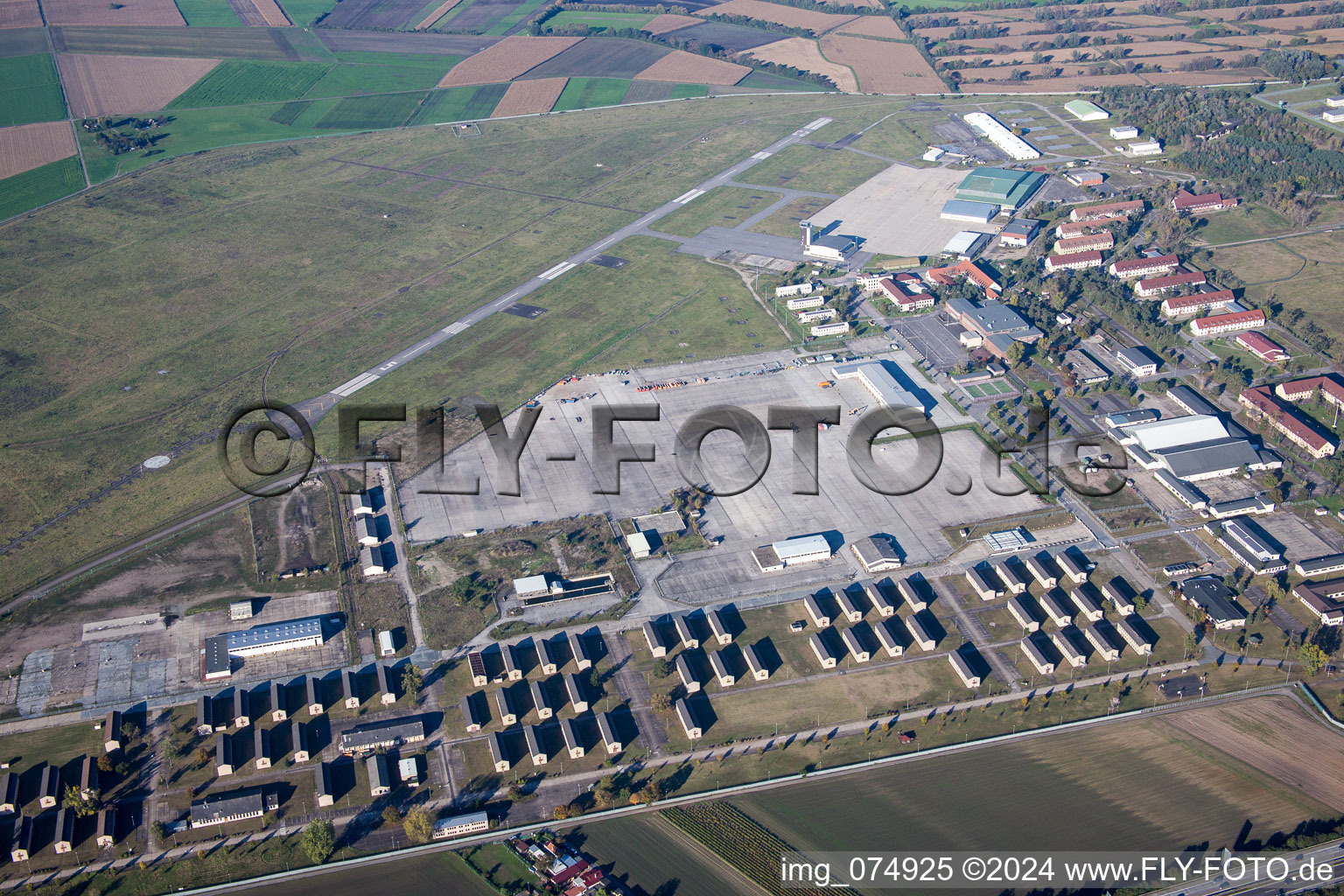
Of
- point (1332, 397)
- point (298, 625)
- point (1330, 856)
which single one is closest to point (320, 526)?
point (298, 625)

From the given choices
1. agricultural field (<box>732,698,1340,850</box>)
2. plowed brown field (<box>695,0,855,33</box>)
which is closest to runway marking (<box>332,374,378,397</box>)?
agricultural field (<box>732,698,1340,850</box>)

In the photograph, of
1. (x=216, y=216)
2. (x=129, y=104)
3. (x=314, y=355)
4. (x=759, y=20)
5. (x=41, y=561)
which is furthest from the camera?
(x=759, y=20)

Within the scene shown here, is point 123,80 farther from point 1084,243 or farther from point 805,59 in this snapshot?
point 1084,243

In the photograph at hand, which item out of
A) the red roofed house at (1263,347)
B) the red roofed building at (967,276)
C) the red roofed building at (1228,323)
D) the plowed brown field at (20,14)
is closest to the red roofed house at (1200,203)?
the red roofed building at (1228,323)

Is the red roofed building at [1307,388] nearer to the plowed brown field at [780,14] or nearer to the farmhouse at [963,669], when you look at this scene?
the farmhouse at [963,669]

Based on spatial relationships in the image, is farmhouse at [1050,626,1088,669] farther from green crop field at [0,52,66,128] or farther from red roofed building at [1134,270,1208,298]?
green crop field at [0,52,66,128]

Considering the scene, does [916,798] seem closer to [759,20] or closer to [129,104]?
[129,104]

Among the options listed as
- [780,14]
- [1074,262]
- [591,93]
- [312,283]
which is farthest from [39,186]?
[780,14]

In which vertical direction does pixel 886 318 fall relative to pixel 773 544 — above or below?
above
